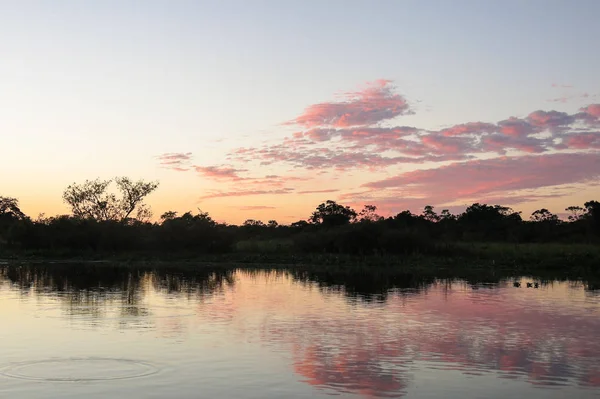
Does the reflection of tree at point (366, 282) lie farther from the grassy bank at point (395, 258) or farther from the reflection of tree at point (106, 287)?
the grassy bank at point (395, 258)

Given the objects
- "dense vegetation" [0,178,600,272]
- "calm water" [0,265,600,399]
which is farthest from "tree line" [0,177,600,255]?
"calm water" [0,265,600,399]

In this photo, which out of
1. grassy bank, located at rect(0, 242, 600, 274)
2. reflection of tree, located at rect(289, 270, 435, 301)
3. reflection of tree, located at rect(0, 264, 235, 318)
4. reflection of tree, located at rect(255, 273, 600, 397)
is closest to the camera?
reflection of tree, located at rect(255, 273, 600, 397)

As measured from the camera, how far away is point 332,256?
232 ft

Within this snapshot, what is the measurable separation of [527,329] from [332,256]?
46.4 meters

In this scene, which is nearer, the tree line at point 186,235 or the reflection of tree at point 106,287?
the reflection of tree at point 106,287

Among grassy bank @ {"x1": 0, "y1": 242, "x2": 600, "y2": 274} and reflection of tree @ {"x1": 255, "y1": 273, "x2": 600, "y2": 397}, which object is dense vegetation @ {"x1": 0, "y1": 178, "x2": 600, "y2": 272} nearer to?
grassy bank @ {"x1": 0, "y1": 242, "x2": 600, "y2": 274}

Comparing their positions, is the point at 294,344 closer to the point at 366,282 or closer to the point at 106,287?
the point at 106,287

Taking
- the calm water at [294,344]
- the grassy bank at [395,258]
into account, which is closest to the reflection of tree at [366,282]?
the calm water at [294,344]

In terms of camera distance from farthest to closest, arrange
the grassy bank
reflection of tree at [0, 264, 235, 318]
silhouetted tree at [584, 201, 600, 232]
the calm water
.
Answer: silhouetted tree at [584, 201, 600, 232], the grassy bank, reflection of tree at [0, 264, 235, 318], the calm water

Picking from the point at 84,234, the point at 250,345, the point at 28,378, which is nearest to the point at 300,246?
the point at 84,234

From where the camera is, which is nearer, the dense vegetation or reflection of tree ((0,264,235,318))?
reflection of tree ((0,264,235,318))

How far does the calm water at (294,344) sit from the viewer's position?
49.7ft

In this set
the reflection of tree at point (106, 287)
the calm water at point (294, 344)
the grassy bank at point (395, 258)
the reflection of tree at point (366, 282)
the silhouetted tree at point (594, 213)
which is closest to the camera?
the calm water at point (294, 344)

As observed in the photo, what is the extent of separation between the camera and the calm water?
15148mm
